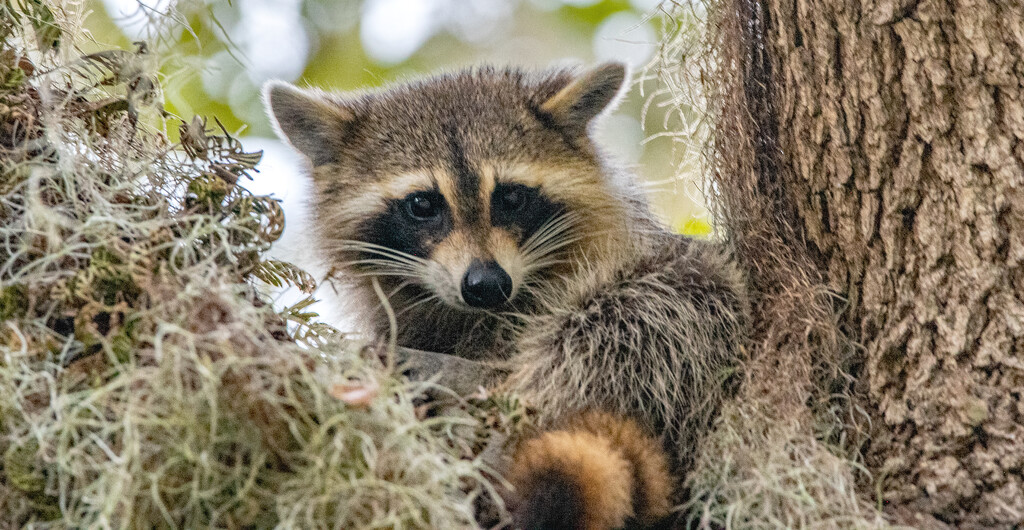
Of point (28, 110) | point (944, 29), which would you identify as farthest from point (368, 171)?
point (944, 29)

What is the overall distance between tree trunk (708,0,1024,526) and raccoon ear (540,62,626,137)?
937mm

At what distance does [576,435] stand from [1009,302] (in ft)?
3.45

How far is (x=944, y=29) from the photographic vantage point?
6.59 ft

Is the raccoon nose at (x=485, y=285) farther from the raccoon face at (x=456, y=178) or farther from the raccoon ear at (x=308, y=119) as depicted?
the raccoon ear at (x=308, y=119)

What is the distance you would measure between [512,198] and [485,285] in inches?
16.7

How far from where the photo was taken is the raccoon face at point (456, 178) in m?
3.02

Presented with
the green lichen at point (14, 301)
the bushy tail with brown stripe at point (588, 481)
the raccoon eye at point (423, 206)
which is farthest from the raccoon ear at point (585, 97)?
the green lichen at point (14, 301)

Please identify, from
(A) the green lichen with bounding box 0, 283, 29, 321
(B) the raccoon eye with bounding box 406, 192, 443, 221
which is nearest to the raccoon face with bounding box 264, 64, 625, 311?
(B) the raccoon eye with bounding box 406, 192, 443, 221

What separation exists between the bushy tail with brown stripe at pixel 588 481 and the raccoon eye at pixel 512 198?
111cm

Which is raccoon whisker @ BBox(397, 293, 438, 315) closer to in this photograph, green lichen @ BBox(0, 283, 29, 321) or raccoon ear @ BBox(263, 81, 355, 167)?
raccoon ear @ BBox(263, 81, 355, 167)

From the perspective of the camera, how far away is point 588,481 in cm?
189

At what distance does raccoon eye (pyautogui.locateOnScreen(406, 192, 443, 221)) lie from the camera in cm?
307

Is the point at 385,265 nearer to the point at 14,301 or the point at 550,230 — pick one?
the point at 550,230

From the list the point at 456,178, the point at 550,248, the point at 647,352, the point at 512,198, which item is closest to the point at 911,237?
the point at 647,352
